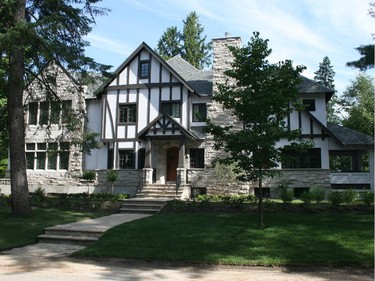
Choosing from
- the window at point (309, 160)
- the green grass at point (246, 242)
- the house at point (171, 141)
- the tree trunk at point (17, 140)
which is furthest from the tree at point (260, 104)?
the window at point (309, 160)

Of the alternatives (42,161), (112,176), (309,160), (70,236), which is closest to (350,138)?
(309,160)

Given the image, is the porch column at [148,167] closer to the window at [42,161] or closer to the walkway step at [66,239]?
the window at [42,161]

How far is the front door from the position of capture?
22219 millimetres

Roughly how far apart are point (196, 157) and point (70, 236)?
11.7m

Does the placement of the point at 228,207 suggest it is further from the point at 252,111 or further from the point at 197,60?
the point at 197,60

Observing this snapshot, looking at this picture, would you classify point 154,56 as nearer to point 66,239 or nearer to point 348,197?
point 348,197

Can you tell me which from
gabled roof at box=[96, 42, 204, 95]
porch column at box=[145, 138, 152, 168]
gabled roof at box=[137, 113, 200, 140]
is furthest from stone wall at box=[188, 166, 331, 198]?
gabled roof at box=[96, 42, 204, 95]

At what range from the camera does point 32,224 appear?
484 inches

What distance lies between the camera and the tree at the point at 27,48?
11.7 meters

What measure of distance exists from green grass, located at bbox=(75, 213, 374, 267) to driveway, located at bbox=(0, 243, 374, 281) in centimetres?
28

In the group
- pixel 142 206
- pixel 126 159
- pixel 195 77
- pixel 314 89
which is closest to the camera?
pixel 142 206

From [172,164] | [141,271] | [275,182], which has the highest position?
[172,164]

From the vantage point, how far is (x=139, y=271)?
7.41 m

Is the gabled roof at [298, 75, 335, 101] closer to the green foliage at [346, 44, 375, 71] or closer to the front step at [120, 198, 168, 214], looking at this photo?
the green foliage at [346, 44, 375, 71]
